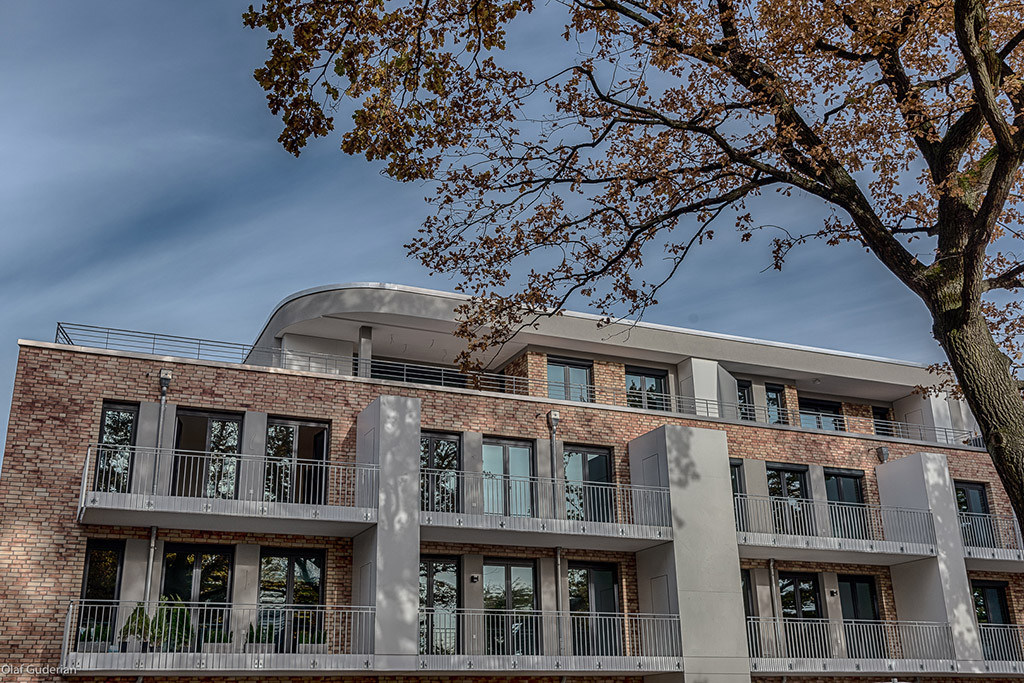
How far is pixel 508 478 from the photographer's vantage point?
21.4m

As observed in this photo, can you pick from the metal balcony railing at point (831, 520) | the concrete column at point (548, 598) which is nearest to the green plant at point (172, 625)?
the concrete column at point (548, 598)

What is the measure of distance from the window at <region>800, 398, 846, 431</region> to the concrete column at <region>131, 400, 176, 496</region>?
16386 millimetres

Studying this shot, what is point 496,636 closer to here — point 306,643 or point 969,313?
point 306,643

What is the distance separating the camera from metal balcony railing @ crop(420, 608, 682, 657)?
19781 millimetres

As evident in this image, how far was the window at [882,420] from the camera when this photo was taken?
28.9 m

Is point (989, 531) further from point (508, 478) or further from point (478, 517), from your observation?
point (478, 517)

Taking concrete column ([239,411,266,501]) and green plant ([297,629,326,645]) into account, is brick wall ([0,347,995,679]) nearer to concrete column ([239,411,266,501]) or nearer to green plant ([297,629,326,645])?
concrete column ([239,411,266,501])

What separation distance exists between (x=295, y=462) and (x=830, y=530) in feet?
41.1

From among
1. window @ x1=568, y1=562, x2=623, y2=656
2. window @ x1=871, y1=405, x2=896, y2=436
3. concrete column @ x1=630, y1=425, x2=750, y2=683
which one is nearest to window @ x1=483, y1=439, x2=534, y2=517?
window @ x1=568, y1=562, x2=623, y2=656

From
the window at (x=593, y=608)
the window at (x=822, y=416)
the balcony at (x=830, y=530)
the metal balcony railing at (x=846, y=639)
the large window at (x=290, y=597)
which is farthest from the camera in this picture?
the window at (x=822, y=416)

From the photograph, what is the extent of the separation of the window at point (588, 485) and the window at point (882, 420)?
9364 millimetres

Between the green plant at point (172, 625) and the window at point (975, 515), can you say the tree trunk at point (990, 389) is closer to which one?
the green plant at point (172, 625)

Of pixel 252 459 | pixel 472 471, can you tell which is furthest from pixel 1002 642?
pixel 252 459

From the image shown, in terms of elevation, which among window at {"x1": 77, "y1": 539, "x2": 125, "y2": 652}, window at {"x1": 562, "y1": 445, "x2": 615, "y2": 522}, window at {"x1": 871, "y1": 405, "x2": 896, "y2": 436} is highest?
window at {"x1": 871, "y1": 405, "x2": 896, "y2": 436}
